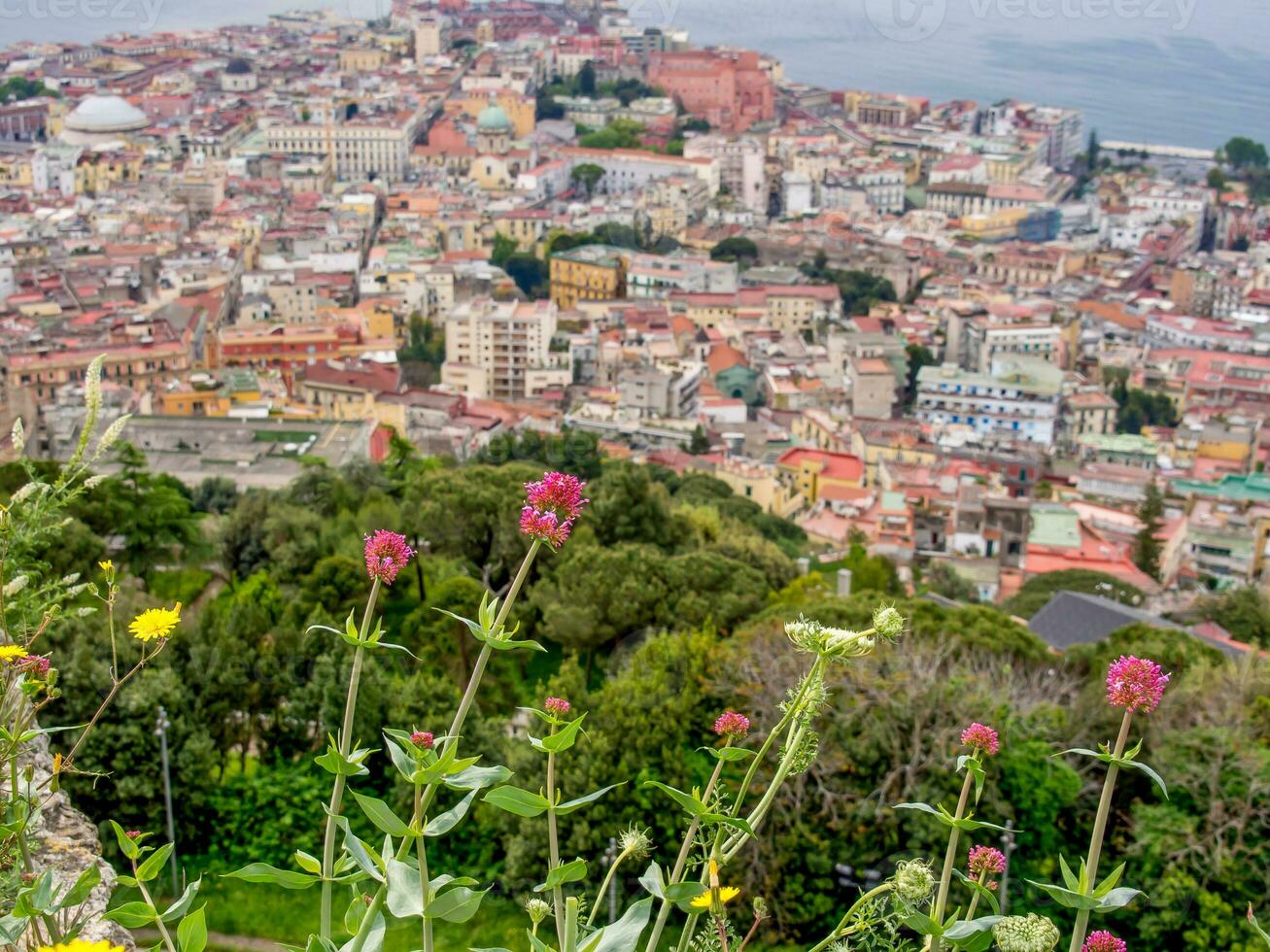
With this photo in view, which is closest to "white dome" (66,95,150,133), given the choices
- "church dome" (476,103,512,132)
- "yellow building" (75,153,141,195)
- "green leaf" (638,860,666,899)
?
"yellow building" (75,153,141,195)

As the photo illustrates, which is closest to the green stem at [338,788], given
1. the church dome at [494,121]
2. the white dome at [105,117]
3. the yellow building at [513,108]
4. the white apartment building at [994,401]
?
the white apartment building at [994,401]

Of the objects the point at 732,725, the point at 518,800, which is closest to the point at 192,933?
the point at 518,800

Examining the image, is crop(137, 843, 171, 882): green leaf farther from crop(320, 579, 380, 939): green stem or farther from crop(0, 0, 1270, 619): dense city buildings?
crop(0, 0, 1270, 619): dense city buildings

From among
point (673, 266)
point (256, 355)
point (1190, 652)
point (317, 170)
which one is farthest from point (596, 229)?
point (1190, 652)

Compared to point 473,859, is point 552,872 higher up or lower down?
higher up

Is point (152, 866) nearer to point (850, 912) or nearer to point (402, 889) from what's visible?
point (402, 889)

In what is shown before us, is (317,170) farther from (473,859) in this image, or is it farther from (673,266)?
(473,859)

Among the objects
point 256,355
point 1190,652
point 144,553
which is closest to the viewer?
point 1190,652
